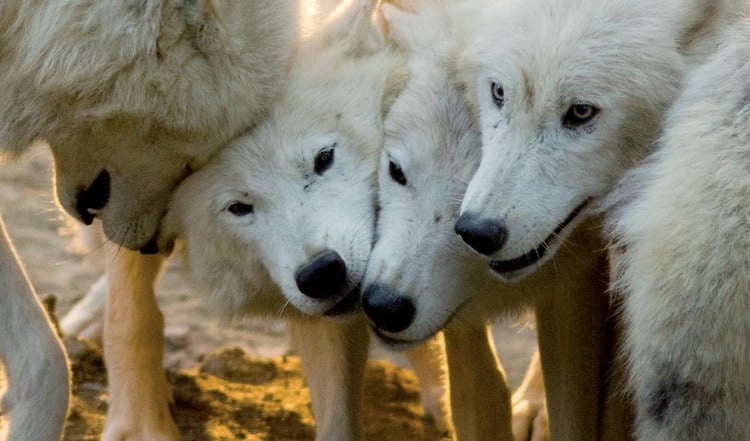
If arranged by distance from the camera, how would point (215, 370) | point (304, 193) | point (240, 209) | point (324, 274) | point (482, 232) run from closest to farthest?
point (482, 232)
point (324, 274)
point (304, 193)
point (240, 209)
point (215, 370)

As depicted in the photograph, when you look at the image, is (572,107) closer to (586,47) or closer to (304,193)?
(586,47)

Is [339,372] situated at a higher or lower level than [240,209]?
lower

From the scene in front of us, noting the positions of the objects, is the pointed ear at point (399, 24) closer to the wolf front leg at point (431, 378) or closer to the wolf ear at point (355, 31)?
the wolf ear at point (355, 31)

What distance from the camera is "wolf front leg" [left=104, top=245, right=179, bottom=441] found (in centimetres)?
554

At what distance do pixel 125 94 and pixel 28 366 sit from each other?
1143 millimetres

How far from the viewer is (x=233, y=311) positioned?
462 centimetres

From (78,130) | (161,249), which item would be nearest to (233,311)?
(161,249)

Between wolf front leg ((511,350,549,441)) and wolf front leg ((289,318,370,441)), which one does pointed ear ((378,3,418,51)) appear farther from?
wolf front leg ((511,350,549,441))

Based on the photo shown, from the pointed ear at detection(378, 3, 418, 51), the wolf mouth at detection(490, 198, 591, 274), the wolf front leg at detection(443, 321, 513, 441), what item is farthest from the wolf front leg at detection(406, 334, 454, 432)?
the wolf mouth at detection(490, 198, 591, 274)

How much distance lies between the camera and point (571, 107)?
3.68m

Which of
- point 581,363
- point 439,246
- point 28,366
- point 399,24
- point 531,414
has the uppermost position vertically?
point 399,24

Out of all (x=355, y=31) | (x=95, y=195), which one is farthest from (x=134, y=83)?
(x=355, y=31)

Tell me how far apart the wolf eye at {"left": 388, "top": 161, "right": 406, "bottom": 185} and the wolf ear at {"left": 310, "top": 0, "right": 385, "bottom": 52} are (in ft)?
1.69

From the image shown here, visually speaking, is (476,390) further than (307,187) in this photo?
Yes
